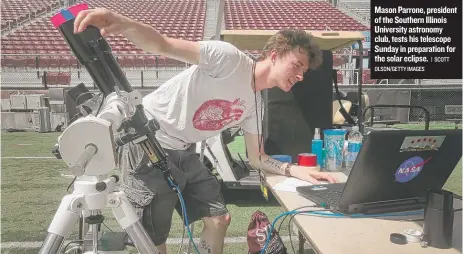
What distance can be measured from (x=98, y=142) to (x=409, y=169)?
1.09 m

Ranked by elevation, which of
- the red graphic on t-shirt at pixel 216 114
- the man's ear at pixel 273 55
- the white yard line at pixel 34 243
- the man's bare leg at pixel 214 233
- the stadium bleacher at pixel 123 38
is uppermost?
the stadium bleacher at pixel 123 38

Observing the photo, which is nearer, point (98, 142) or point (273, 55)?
point (98, 142)

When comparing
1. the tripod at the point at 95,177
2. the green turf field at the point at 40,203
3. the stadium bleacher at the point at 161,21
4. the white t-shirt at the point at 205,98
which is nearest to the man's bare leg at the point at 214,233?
the white t-shirt at the point at 205,98

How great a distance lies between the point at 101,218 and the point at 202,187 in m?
1.07

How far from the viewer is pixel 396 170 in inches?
58.8

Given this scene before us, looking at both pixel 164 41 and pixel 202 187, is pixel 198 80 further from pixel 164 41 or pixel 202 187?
pixel 202 187

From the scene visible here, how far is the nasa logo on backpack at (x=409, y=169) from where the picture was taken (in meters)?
1.49

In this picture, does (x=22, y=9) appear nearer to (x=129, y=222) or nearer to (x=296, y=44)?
(x=296, y=44)

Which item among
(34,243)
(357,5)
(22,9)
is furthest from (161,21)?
(34,243)

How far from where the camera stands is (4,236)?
3.63 m

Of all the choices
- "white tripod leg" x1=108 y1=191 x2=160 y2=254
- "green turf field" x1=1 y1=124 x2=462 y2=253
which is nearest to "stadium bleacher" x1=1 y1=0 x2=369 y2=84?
"green turf field" x1=1 y1=124 x2=462 y2=253

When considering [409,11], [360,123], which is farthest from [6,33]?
[360,123]

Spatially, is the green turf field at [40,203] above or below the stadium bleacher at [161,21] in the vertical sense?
below

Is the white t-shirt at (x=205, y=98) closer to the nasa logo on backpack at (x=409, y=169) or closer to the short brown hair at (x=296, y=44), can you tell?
the short brown hair at (x=296, y=44)
